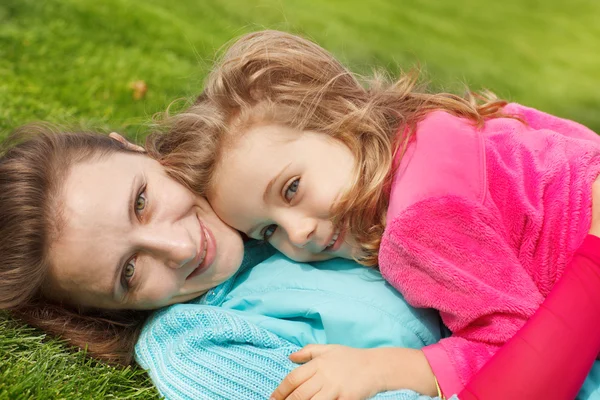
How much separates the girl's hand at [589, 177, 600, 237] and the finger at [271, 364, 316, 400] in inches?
42.6

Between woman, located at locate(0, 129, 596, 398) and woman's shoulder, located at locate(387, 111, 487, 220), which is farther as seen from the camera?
woman, located at locate(0, 129, 596, 398)

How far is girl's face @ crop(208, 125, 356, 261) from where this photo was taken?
2.64 meters

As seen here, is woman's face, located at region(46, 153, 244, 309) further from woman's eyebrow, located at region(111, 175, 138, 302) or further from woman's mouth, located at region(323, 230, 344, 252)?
woman's mouth, located at region(323, 230, 344, 252)

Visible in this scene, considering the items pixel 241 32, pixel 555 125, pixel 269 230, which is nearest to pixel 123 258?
pixel 269 230

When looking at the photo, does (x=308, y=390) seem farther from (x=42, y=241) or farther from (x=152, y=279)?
Result: (x=42, y=241)

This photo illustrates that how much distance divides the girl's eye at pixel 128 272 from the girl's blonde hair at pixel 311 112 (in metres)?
0.41

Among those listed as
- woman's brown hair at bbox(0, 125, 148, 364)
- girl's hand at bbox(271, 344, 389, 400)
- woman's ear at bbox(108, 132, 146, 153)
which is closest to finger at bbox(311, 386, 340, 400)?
Answer: girl's hand at bbox(271, 344, 389, 400)

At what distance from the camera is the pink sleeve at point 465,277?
2346 millimetres

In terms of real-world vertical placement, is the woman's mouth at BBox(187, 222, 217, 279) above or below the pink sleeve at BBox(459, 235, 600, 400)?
below

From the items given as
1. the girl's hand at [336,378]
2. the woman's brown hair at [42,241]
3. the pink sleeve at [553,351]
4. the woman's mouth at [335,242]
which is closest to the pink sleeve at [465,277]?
the pink sleeve at [553,351]

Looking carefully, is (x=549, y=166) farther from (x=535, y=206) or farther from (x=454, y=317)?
(x=454, y=317)

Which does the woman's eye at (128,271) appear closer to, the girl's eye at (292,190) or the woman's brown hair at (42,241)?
the woman's brown hair at (42,241)

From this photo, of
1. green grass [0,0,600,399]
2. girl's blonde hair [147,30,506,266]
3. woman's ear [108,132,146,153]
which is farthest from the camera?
green grass [0,0,600,399]

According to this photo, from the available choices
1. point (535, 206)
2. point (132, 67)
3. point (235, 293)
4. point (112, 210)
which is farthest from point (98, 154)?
point (132, 67)
